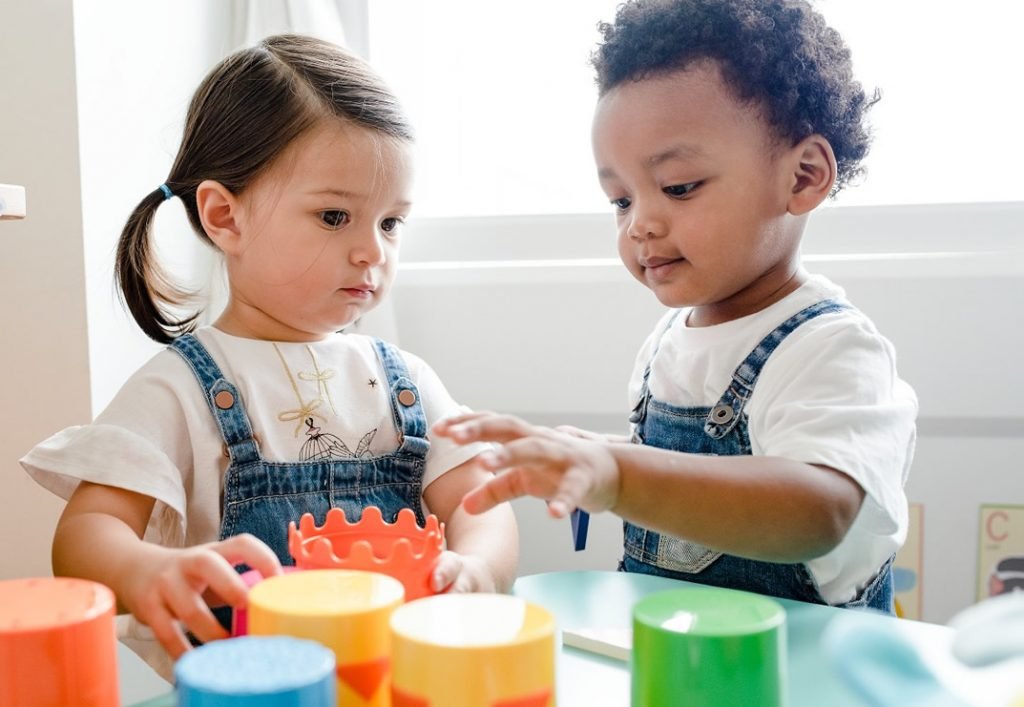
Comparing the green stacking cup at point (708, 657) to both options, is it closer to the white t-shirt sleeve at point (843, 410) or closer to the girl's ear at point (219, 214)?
the white t-shirt sleeve at point (843, 410)

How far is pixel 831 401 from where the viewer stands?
736 millimetres

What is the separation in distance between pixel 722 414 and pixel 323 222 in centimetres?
37

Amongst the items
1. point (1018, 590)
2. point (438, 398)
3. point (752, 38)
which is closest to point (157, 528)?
point (438, 398)

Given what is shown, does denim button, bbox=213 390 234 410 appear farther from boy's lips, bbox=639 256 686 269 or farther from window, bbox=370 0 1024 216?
window, bbox=370 0 1024 216

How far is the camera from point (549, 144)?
145 centimetres

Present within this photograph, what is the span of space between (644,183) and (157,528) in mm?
478

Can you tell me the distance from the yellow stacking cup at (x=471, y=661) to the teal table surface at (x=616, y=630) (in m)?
0.14

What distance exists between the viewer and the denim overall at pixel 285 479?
0.80 m

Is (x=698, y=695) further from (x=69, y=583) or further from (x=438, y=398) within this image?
(x=438, y=398)

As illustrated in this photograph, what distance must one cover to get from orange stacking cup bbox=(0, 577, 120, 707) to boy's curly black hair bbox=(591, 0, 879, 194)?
62 centimetres

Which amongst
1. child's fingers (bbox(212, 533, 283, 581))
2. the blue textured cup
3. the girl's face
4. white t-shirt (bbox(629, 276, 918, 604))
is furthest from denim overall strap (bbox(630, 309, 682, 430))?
the blue textured cup

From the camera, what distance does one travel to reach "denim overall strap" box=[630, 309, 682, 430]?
949 mm

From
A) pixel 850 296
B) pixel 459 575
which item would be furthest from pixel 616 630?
pixel 850 296

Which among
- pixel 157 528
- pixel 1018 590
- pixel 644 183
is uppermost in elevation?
pixel 644 183
